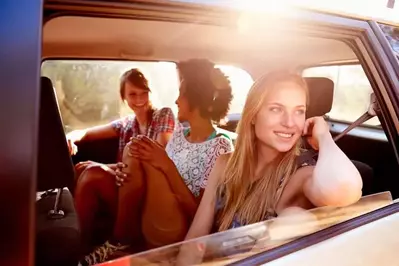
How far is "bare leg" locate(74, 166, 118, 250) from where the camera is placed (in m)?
2.44

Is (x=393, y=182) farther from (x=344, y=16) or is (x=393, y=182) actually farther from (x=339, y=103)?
(x=339, y=103)

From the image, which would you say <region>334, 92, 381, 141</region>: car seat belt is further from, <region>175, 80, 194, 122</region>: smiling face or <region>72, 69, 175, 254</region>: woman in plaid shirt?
<region>72, 69, 175, 254</region>: woman in plaid shirt

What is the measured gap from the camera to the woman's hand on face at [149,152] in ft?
8.27

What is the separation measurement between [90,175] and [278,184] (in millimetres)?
1027

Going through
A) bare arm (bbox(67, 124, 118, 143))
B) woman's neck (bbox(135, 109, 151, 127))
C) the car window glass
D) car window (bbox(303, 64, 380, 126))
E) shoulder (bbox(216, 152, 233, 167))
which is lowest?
shoulder (bbox(216, 152, 233, 167))

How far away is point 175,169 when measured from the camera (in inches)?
99.1

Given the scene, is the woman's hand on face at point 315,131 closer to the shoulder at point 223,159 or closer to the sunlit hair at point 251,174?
the sunlit hair at point 251,174

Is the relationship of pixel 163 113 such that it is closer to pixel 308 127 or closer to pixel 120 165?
pixel 120 165

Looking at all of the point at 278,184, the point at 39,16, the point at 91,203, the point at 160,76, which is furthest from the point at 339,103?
the point at 39,16

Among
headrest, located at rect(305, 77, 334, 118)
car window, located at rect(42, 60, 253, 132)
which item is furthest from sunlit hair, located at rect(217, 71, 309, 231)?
car window, located at rect(42, 60, 253, 132)

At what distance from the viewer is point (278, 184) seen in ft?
6.42

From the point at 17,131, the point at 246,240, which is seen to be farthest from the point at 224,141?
the point at 17,131

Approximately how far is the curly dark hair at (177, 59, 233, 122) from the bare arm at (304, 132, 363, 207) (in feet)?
2.78

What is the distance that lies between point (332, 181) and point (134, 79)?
1532 millimetres
